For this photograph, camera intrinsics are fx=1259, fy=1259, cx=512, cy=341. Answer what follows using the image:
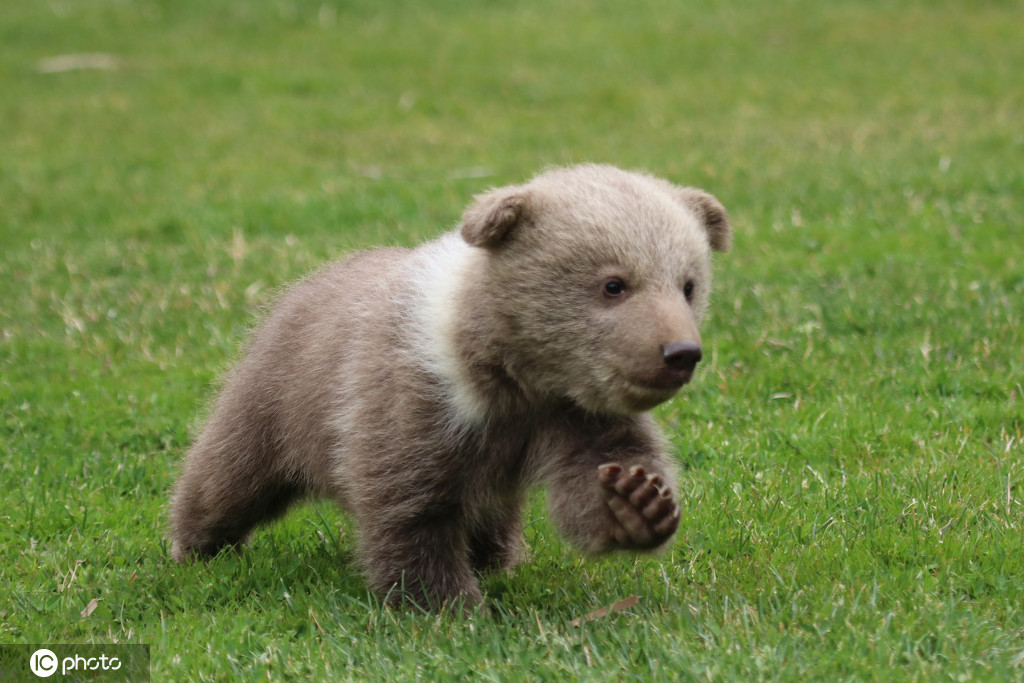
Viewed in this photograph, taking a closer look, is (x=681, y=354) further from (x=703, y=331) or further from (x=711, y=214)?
(x=703, y=331)

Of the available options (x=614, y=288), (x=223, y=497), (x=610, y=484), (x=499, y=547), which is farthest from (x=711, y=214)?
(x=223, y=497)

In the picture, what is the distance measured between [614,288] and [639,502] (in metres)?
0.70

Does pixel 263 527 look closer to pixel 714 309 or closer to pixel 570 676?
pixel 570 676

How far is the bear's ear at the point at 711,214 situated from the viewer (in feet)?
15.2

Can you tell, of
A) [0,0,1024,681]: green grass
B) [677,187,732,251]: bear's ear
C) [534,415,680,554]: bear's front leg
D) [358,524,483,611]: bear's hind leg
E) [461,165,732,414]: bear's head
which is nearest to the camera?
[461,165,732,414]: bear's head

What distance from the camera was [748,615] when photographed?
4043 mm

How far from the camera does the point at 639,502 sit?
408cm

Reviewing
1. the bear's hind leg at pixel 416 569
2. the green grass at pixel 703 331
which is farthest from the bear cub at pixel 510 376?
the green grass at pixel 703 331

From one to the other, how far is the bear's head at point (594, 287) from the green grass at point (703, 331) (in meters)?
0.82

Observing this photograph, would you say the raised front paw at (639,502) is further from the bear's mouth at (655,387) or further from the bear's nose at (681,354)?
the bear's nose at (681,354)

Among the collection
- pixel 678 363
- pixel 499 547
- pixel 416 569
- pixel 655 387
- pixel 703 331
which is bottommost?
pixel 703 331

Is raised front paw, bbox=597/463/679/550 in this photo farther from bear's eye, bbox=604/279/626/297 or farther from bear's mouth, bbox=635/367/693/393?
bear's eye, bbox=604/279/626/297

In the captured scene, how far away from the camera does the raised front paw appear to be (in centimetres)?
407

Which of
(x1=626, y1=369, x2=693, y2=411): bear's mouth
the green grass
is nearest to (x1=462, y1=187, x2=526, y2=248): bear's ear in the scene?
(x1=626, y1=369, x2=693, y2=411): bear's mouth
